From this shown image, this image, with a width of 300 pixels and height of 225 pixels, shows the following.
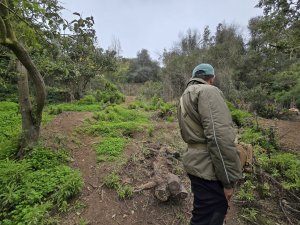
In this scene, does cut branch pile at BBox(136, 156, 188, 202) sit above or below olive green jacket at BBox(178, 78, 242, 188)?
below

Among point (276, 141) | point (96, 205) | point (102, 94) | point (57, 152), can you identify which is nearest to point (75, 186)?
point (96, 205)

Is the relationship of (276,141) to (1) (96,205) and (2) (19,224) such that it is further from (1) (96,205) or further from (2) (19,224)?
(2) (19,224)

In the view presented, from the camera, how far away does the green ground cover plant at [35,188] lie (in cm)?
323

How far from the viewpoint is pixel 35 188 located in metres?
3.71

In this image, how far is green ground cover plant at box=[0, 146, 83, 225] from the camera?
323 cm

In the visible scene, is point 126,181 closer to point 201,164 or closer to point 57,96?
point 201,164

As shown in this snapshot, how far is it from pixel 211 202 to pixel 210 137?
24.2 inches

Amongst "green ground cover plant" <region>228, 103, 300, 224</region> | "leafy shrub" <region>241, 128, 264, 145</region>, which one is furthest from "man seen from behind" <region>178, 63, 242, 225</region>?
"leafy shrub" <region>241, 128, 264, 145</region>

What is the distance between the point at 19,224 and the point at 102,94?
10427mm

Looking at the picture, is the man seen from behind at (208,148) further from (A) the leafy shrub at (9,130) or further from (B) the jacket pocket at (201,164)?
(A) the leafy shrub at (9,130)

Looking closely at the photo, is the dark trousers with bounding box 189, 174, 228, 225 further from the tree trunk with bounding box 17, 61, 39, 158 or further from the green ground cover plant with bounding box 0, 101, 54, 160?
the green ground cover plant with bounding box 0, 101, 54, 160

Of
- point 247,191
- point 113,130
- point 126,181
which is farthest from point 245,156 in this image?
point 113,130

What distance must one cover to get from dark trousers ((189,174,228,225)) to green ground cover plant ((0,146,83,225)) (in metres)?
2.07

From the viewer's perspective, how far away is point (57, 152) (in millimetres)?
4852
